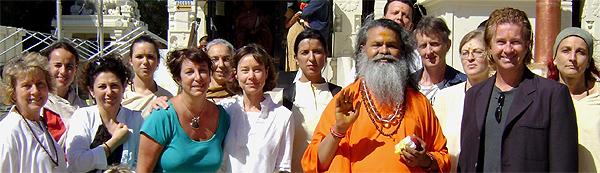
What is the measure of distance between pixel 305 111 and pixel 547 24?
3946 millimetres

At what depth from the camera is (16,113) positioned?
3.33 m

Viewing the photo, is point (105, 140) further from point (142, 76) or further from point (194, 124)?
point (142, 76)

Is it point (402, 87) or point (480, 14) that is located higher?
point (480, 14)

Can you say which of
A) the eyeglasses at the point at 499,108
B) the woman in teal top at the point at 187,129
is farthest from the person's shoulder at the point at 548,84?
the woman in teal top at the point at 187,129

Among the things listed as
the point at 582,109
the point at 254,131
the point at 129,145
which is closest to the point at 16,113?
the point at 129,145

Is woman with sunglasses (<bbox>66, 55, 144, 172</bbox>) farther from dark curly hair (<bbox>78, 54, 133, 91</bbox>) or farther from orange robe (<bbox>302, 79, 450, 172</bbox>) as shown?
orange robe (<bbox>302, 79, 450, 172</bbox>)

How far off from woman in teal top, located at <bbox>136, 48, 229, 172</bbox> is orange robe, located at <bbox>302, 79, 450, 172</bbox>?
630mm

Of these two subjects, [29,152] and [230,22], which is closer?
[29,152]

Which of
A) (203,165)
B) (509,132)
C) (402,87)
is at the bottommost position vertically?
(203,165)

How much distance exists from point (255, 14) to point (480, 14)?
3.46 m

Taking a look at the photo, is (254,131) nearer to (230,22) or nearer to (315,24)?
(315,24)

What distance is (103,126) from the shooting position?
3.61 metres

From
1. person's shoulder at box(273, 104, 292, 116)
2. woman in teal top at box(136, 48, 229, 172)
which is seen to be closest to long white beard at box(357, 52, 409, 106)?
person's shoulder at box(273, 104, 292, 116)

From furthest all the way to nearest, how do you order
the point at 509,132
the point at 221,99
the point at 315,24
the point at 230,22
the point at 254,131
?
the point at 230,22
the point at 315,24
the point at 221,99
the point at 254,131
the point at 509,132
